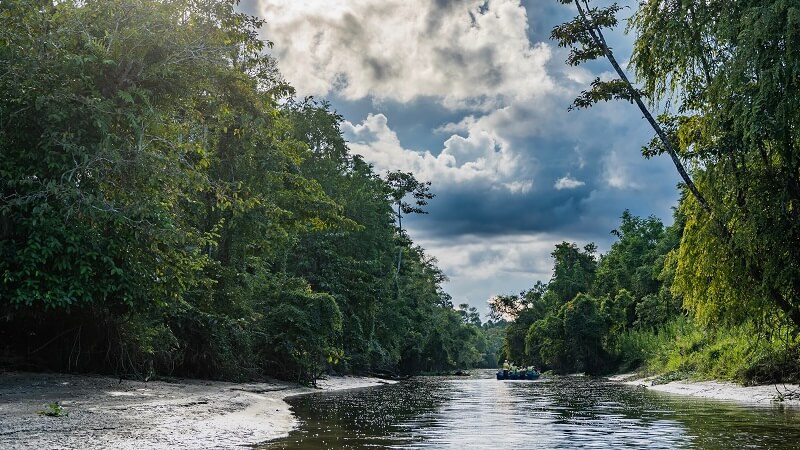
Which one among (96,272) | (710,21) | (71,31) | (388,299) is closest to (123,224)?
(96,272)

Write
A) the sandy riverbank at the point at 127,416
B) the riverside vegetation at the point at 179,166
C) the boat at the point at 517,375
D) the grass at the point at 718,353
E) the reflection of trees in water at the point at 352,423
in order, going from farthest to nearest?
the boat at the point at 517,375 → the grass at the point at 718,353 → the riverside vegetation at the point at 179,166 → the reflection of trees in water at the point at 352,423 → the sandy riverbank at the point at 127,416

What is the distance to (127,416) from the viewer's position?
13180mm

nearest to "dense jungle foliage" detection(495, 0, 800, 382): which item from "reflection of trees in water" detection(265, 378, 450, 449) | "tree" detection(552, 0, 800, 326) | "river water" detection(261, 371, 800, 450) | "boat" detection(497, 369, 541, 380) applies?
"tree" detection(552, 0, 800, 326)

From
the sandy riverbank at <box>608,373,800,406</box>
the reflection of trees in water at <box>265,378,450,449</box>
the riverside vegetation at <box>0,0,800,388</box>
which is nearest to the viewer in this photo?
the reflection of trees in water at <box>265,378,450,449</box>

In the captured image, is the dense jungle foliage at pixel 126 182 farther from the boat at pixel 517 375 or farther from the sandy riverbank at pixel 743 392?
the boat at pixel 517 375

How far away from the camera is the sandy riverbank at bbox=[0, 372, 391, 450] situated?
34.0 ft

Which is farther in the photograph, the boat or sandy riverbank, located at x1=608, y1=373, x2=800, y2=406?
the boat

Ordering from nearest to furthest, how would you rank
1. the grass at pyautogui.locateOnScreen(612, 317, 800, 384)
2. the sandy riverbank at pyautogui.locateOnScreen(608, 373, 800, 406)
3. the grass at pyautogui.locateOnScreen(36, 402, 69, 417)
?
the grass at pyautogui.locateOnScreen(36, 402, 69, 417) → the sandy riverbank at pyautogui.locateOnScreen(608, 373, 800, 406) → the grass at pyautogui.locateOnScreen(612, 317, 800, 384)

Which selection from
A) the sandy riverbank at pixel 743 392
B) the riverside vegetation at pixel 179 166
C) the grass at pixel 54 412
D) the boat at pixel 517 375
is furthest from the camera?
the boat at pixel 517 375

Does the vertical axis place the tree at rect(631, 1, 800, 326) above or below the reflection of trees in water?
above

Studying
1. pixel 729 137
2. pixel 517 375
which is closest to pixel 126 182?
pixel 729 137

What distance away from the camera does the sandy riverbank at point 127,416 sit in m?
10.4

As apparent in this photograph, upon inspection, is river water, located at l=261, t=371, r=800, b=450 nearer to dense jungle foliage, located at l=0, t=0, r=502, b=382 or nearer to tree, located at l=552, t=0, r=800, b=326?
tree, located at l=552, t=0, r=800, b=326

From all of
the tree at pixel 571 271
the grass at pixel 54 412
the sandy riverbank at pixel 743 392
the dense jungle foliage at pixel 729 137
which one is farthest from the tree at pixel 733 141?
the tree at pixel 571 271
